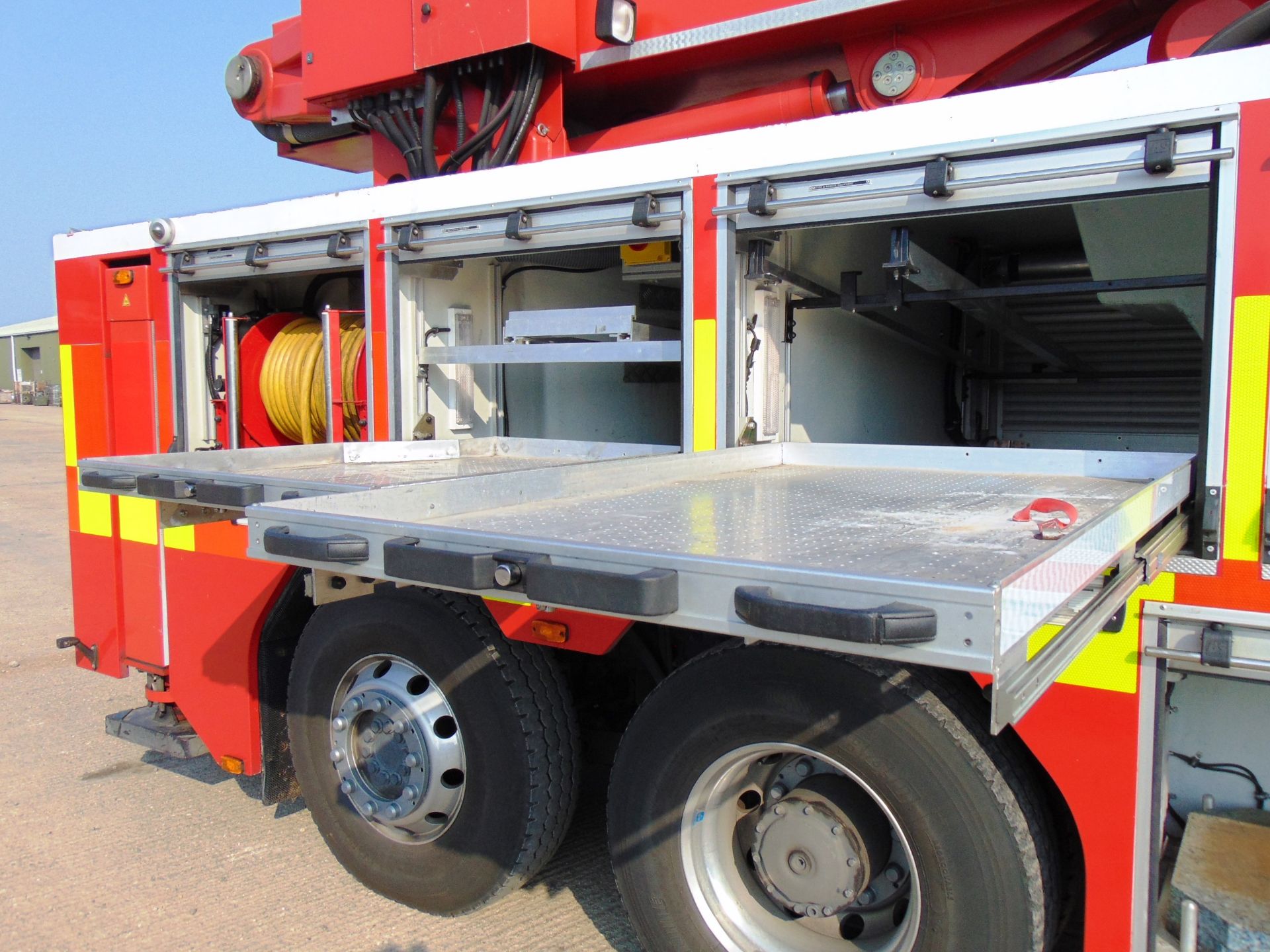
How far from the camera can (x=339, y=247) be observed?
3678 mm

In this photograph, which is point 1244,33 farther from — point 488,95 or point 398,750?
point 398,750

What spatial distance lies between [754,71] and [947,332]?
5.72ft

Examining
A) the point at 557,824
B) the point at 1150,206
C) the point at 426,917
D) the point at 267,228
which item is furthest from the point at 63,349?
the point at 1150,206

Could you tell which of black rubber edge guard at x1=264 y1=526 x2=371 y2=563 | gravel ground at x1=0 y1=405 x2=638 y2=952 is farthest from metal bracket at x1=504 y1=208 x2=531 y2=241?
gravel ground at x1=0 y1=405 x2=638 y2=952

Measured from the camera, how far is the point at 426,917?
285cm

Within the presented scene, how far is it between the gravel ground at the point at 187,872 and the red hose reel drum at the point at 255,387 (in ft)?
4.70

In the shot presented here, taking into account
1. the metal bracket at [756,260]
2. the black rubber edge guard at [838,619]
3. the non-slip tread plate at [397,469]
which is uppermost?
the metal bracket at [756,260]

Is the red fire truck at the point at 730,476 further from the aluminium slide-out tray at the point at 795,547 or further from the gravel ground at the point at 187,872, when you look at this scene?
the gravel ground at the point at 187,872

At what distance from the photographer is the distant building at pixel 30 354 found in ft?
147

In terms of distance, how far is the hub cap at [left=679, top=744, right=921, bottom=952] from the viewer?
6.57 ft

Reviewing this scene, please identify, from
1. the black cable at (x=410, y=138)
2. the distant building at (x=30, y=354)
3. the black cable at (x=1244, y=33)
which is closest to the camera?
the black cable at (x=1244, y=33)

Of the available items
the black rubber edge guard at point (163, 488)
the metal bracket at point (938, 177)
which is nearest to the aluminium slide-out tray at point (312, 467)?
the black rubber edge guard at point (163, 488)

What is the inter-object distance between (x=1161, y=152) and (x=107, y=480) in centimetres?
280

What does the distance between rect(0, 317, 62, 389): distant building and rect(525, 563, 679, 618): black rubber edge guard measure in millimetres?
49100
